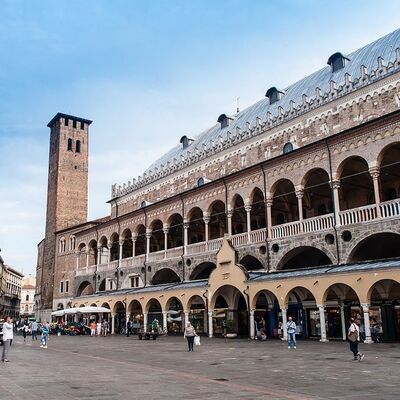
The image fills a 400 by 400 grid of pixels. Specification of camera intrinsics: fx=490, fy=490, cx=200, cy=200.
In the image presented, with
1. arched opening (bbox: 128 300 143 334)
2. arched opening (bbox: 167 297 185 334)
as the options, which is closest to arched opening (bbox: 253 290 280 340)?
arched opening (bbox: 167 297 185 334)

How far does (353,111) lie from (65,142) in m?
42.6

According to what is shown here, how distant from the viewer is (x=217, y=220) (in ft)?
125

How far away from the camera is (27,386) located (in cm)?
1005

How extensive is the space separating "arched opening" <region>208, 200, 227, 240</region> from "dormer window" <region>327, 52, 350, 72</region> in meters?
13.0

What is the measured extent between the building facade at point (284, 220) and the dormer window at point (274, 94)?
3.2 inches

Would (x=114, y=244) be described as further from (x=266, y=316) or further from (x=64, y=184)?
(x=266, y=316)

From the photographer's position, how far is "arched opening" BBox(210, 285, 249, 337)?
1155 inches

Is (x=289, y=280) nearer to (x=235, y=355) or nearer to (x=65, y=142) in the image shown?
(x=235, y=355)

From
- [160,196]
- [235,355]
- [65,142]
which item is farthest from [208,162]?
[65,142]

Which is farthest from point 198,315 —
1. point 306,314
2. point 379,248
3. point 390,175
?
point 390,175

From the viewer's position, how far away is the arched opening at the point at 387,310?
2308cm

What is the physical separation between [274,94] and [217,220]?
37.6 ft

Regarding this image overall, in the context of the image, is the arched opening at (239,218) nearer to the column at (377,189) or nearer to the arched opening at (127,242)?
the arched opening at (127,242)

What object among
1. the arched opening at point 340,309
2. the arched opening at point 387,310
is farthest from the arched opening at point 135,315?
the arched opening at point 387,310
